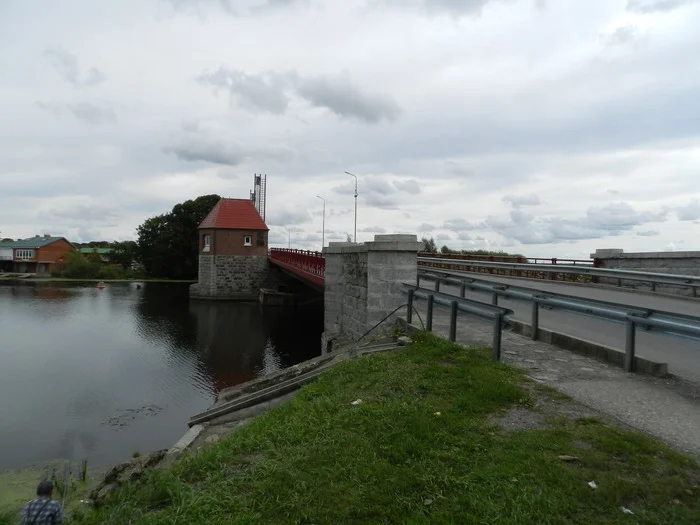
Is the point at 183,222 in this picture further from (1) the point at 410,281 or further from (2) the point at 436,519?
(2) the point at 436,519

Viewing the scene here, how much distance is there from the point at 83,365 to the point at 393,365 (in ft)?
55.0

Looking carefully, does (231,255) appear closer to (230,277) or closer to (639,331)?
(230,277)

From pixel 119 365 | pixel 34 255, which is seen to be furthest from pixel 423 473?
pixel 34 255

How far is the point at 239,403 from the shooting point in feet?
29.0

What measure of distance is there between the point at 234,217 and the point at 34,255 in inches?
1936

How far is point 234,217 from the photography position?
1938 inches

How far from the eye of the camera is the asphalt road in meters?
6.55

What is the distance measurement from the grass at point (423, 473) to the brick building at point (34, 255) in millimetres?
84577

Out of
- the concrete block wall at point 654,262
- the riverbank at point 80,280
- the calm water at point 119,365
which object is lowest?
the riverbank at point 80,280

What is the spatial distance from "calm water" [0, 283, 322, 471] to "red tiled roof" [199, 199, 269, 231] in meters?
11.2

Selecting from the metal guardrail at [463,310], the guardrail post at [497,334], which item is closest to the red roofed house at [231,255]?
the metal guardrail at [463,310]

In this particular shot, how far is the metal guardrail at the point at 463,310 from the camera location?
6.38 meters

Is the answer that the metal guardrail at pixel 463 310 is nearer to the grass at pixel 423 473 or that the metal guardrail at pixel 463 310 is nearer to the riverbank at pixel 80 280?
the grass at pixel 423 473

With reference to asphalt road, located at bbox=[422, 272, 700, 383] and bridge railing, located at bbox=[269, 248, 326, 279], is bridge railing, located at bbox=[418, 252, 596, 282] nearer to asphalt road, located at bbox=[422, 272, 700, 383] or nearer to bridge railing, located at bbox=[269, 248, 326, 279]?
asphalt road, located at bbox=[422, 272, 700, 383]
